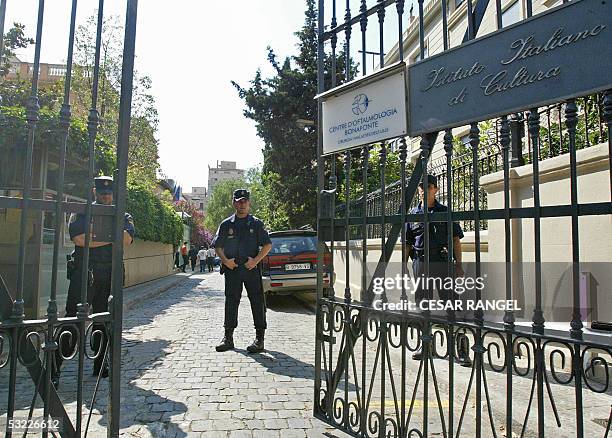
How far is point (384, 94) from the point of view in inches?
109

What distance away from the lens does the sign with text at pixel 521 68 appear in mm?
1835

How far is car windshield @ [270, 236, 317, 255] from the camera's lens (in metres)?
9.65

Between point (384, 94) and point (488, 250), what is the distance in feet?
11.1

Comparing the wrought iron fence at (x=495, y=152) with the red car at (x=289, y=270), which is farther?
the red car at (x=289, y=270)

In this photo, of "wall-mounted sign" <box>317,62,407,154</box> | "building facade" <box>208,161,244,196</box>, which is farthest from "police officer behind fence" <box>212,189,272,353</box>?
"building facade" <box>208,161,244,196</box>

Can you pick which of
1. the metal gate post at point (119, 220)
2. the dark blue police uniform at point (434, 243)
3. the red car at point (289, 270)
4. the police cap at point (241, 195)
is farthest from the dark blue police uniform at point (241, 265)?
the red car at point (289, 270)

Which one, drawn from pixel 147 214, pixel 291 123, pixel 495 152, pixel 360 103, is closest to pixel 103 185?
pixel 360 103

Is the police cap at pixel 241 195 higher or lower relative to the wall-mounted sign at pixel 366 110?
lower

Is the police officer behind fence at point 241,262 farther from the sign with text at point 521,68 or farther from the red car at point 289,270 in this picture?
the red car at point 289,270

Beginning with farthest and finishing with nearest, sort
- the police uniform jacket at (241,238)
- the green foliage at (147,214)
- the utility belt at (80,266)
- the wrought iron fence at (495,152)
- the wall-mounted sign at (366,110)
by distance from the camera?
the green foliage at (147,214)
the police uniform jacket at (241,238)
the wrought iron fence at (495,152)
the utility belt at (80,266)
the wall-mounted sign at (366,110)

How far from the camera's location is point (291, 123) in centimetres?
1938

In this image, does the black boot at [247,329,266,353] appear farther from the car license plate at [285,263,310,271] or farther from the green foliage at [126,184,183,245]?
the green foliage at [126,184,183,245]

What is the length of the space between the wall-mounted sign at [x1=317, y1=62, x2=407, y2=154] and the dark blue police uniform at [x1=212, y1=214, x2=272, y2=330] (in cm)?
248

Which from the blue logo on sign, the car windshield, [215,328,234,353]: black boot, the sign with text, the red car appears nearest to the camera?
the sign with text
